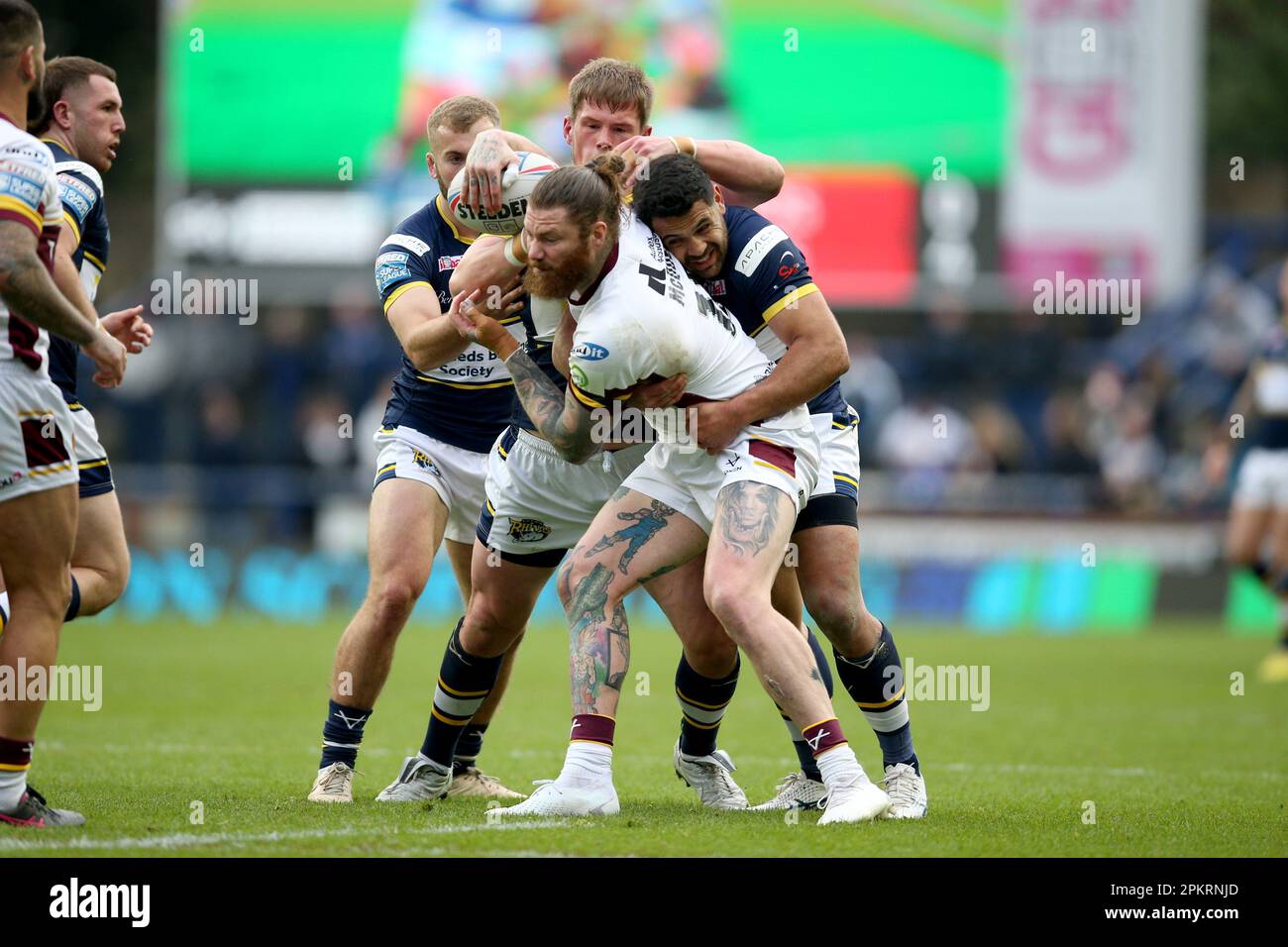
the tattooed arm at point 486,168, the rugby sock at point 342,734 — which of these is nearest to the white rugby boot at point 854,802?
the rugby sock at point 342,734

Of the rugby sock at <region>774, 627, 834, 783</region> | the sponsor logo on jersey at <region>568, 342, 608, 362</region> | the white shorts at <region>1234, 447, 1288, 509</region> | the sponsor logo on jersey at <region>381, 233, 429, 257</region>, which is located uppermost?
the sponsor logo on jersey at <region>381, 233, 429, 257</region>

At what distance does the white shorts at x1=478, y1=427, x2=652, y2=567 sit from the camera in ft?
22.4

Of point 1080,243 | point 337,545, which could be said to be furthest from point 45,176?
point 1080,243

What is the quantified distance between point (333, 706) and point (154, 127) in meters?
29.9

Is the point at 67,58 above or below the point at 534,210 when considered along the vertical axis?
above

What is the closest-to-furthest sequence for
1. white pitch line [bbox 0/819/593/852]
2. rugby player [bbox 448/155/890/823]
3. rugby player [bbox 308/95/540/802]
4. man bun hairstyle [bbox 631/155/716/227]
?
1. white pitch line [bbox 0/819/593/852]
2. rugby player [bbox 448/155/890/823]
3. man bun hairstyle [bbox 631/155/716/227]
4. rugby player [bbox 308/95/540/802]

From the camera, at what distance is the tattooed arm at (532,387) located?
6176mm

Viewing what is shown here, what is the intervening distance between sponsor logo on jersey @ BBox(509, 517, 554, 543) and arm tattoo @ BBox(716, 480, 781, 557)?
96 centimetres

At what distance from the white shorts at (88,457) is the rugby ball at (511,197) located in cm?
181

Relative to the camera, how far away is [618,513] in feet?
20.8

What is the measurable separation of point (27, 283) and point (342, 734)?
7.60 ft

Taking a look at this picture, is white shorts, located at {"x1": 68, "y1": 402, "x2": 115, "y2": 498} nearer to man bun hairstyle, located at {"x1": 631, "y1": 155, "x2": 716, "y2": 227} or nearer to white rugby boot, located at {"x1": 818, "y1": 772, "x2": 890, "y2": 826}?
man bun hairstyle, located at {"x1": 631, "y1": 155, "x2": 716, "y2": 227}

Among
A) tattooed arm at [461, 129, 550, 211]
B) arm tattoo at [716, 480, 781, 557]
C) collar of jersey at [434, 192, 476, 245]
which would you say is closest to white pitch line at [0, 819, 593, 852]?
arm tattoo at [716, 480, 781, 557]
